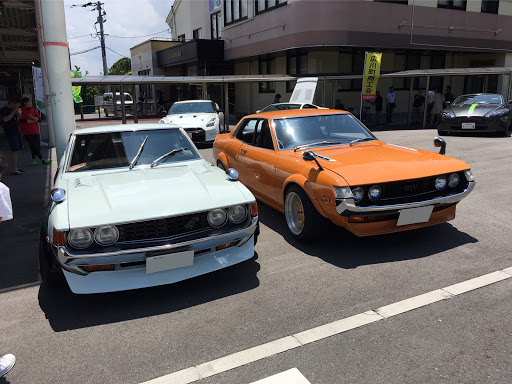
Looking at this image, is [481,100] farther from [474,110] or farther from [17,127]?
[17,127]

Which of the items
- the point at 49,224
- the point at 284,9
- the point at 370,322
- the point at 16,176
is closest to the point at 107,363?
the point at 49,224

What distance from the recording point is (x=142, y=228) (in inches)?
132

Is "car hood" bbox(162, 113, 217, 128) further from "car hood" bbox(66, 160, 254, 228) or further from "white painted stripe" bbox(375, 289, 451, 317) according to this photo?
"white painted stripe" bbox(375, 289, 451, 317)

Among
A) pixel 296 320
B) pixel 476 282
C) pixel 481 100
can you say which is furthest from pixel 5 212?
pixel 481 100

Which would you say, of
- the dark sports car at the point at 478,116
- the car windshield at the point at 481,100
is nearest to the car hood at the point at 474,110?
the dark sports car at the point at 478,116

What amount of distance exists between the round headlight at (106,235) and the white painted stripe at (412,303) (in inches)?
85.5

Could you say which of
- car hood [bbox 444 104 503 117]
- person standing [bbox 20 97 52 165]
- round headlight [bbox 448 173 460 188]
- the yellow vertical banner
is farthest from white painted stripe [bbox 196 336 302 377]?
the yellow vertical banner

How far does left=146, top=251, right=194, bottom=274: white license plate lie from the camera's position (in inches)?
130

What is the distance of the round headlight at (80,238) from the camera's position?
3226 mm

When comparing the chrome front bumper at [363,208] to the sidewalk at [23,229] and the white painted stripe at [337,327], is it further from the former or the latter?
the sidewalk at [23,229]

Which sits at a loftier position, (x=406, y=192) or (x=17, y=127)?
(x=17, y=127)

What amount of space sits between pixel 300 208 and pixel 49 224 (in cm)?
261

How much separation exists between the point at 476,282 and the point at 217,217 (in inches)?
93.9

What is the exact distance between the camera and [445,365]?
261 centimetres
